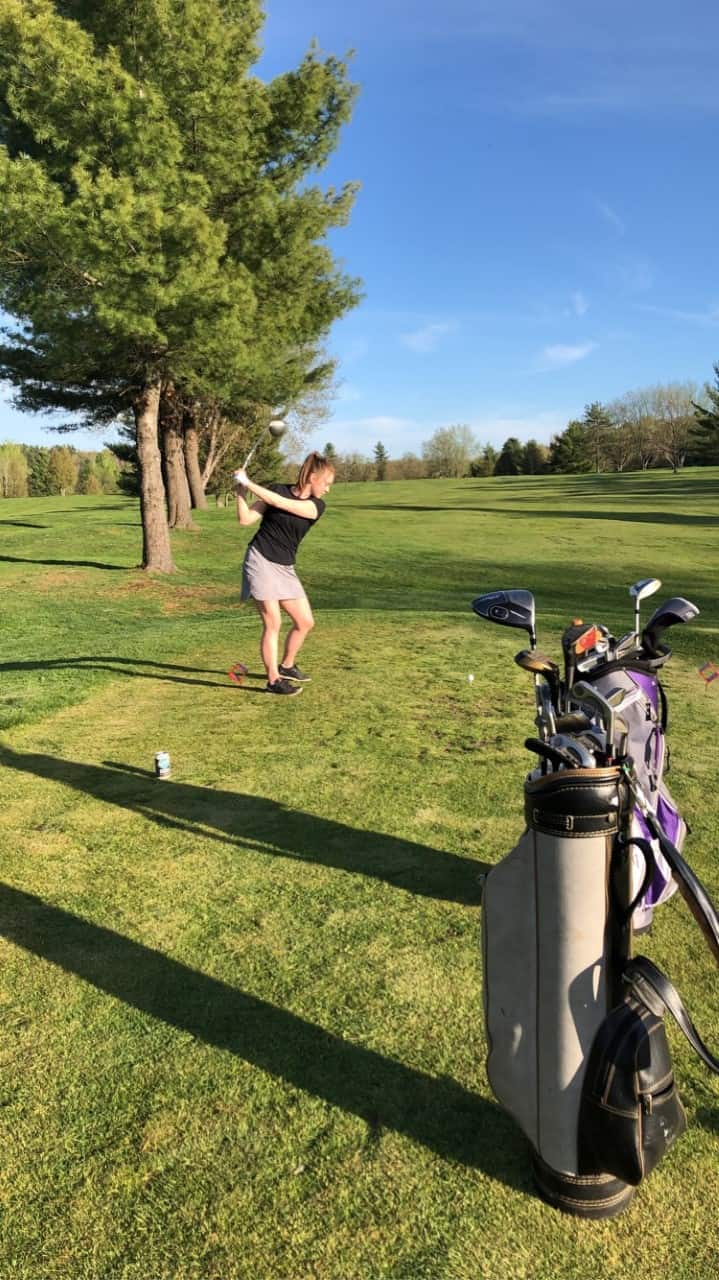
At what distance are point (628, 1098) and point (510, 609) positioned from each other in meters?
1.36

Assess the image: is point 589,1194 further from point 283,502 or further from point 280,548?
point 280,548

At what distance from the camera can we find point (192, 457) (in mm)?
31641

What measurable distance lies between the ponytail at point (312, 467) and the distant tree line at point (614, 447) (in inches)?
3121

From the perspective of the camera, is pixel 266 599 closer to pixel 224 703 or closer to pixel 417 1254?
pixel 224 703

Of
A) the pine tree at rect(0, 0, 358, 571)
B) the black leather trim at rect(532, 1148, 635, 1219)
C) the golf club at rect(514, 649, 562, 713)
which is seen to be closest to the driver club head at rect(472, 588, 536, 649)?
the golf club at rect(514, 649, 562, 713)

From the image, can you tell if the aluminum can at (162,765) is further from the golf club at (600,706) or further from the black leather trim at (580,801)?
the black leather trim at (580,801)

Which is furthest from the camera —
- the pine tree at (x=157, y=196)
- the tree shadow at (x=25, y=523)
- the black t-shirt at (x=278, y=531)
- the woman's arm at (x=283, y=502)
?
the tree shadow at (x=25, y=523)

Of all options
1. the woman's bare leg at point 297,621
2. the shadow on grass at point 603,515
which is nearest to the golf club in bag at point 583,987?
the woman's bare leg at point 297,621

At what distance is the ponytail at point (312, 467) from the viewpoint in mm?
6270

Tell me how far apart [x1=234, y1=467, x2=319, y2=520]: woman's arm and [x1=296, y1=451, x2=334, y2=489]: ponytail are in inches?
6.4

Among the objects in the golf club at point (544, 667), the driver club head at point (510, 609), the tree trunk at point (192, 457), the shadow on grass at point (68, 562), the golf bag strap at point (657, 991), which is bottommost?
the shadow on grass at point (68, 562)

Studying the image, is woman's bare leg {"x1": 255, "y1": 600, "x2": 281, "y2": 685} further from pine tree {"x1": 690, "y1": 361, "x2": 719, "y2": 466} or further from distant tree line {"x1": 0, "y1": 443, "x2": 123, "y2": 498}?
distant tree line {"x1": 0, "y1": 443, "x2": 123, "y2": 498}

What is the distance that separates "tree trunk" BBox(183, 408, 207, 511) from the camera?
28891 millimetres

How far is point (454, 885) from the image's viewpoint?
11.4 ft
